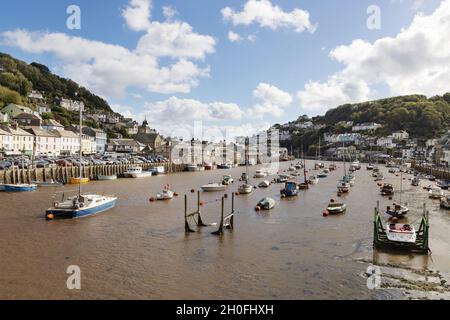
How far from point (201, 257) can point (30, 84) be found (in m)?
154

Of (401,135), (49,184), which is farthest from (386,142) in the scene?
(49,184)

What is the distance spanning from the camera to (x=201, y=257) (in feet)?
73.3

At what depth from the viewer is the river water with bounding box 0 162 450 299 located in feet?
57.2

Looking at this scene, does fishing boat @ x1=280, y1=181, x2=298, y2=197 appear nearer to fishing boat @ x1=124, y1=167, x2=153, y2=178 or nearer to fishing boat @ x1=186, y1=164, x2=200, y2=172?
fishing boat @ x1=124, y1=167, x2=153, y2=178

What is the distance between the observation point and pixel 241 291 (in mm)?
17406

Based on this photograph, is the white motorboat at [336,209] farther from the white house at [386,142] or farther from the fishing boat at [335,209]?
the white house at [386,142]

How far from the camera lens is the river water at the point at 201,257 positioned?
17422 millimetres

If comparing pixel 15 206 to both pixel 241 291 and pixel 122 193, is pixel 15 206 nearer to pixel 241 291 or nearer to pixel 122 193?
pixel 122 193

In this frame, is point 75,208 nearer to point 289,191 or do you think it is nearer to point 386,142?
point 289,191

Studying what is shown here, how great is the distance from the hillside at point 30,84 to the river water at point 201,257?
→ 4175 inches

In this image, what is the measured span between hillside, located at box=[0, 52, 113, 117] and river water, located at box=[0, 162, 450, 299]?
106048 mm

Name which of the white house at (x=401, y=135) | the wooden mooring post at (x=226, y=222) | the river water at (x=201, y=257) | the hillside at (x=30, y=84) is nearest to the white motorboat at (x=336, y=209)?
the river water at (x=201, y=257)
